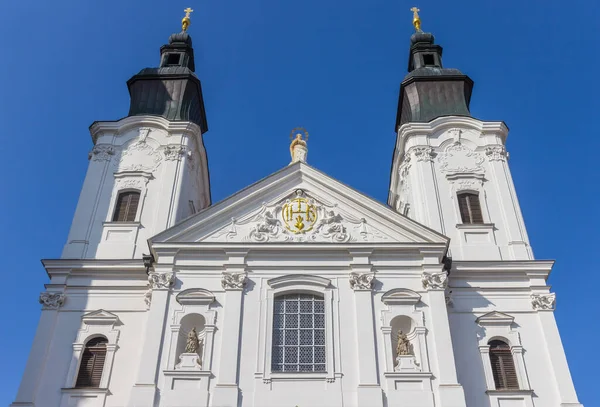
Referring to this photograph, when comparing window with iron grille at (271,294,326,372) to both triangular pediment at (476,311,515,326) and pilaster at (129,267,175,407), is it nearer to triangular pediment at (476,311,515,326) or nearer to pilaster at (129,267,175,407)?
pilaster at (129,267,175,407)

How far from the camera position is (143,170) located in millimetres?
22844

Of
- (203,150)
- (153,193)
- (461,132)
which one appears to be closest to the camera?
(153,193)

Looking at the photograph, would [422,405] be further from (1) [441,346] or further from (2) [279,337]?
(2) [279,337]

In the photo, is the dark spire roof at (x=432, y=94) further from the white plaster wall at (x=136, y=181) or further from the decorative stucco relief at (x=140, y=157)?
the decorative stucco relief at (x=140, y=157)

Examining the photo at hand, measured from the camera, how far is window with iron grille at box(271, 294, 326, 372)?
55.8 feet

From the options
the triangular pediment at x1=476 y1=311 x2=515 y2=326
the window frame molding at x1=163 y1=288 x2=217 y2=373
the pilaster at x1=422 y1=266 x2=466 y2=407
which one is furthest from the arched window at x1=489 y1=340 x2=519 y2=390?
the window frame molding at x1=163 y1=288 x2=217 y2=373

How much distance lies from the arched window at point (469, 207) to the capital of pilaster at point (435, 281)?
392 cm

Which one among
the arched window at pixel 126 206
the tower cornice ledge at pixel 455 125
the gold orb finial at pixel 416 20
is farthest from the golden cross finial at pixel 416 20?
the arched window at pixel 126 206

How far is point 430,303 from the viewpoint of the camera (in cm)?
1795

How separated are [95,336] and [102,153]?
715 centimetres

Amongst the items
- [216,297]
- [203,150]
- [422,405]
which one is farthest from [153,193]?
[422,405]

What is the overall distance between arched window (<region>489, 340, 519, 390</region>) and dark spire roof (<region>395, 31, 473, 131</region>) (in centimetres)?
913

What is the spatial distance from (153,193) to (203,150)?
4055 mm

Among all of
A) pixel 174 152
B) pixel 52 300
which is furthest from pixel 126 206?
pixel 52 300
